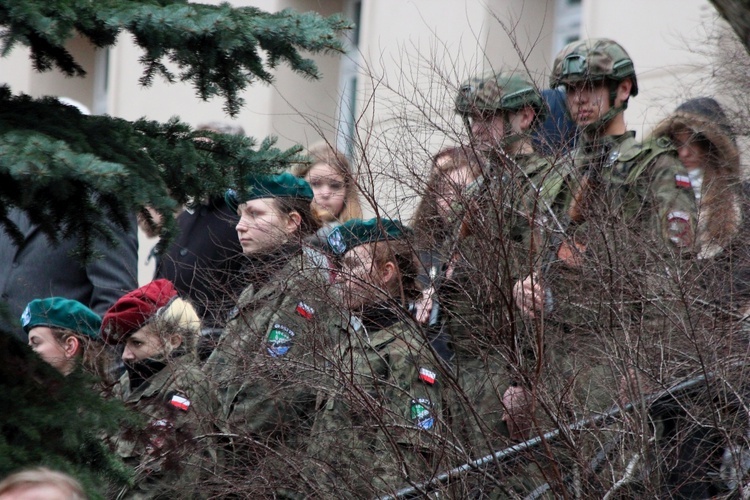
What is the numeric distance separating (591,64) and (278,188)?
143 centimetres

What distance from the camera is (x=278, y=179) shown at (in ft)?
15.7

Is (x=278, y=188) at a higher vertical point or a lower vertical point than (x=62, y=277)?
higher

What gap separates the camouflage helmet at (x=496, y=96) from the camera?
14.3 ft

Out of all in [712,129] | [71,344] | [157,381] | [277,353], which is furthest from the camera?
[71,344]

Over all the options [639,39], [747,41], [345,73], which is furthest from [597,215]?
[345,73]

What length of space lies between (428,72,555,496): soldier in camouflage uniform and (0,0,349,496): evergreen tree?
0.65 metres

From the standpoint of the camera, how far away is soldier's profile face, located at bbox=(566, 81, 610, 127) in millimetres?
Answer: 4656

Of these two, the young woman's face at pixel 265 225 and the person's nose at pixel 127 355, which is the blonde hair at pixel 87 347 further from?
the young woman's face at pixel 265 225

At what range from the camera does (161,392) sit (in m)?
4.91

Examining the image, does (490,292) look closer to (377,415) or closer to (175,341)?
(377,415)

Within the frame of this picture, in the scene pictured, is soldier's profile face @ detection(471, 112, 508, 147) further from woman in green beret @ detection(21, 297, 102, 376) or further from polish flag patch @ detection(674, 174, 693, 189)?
woman in green beret @ detection(21, 297, 102, 376)

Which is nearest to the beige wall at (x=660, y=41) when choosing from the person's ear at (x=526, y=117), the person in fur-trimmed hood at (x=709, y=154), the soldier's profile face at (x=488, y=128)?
the person in fur-trimmed hood at (x=709, y=154)

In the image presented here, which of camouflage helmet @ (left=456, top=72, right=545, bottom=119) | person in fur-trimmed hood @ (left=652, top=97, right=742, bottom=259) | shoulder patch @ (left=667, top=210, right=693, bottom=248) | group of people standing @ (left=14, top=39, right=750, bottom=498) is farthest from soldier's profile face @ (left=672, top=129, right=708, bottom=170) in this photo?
camouflage helmet @ (left=456, top=72, right=545, bottom=119)

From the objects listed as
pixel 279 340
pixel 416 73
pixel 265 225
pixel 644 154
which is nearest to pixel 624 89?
pixel 644 154
